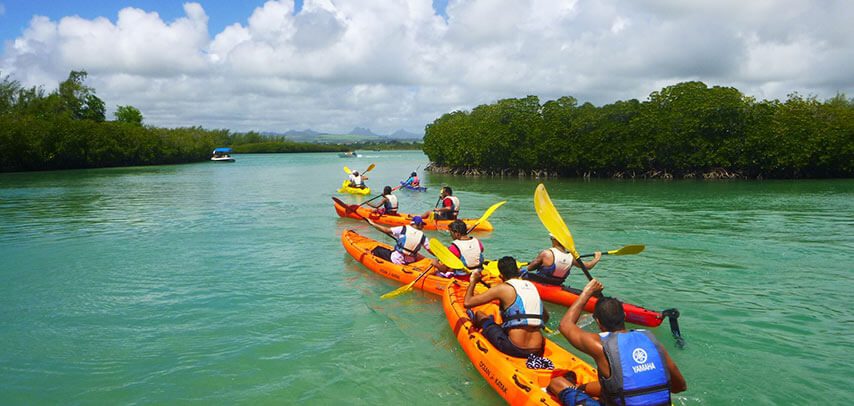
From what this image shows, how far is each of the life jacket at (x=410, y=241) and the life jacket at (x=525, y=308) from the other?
198 inches

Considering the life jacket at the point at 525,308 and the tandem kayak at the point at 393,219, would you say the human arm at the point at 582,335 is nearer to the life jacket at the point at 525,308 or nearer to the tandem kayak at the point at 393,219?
the life jacket at the point at 525,308

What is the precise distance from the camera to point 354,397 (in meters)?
5.98

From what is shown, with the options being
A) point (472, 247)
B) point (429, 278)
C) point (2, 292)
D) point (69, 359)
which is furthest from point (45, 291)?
point (472, 247)

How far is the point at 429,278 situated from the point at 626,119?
38.5 m

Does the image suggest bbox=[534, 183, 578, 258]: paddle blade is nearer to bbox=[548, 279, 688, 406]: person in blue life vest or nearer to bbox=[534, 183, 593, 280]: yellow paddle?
bbox=[534, 183, 593, 280]: yellow paddle

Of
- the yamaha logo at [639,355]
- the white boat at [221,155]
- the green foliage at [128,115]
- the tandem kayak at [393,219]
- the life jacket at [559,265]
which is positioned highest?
the green foliage at [128,115]

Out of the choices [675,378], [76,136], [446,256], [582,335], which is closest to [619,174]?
[446,256]

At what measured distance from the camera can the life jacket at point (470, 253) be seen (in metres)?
8.41

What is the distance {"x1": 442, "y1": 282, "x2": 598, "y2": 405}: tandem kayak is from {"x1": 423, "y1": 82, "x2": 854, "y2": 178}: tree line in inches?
1490

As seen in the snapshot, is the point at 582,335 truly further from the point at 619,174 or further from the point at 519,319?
the point at 619,174

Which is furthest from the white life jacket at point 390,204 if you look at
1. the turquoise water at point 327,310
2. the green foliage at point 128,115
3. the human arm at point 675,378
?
the green foliage at point 128,115

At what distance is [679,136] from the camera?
3800cm

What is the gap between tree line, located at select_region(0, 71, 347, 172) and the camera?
5353 centimetres

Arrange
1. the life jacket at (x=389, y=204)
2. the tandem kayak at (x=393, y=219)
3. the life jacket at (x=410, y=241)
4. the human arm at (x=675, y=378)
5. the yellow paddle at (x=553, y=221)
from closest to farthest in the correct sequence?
the human arm at (x=675, y=378), the yellow paddle at (x=553, y=221), the life jacket at (x=410, y=241), the tandem kayak at (x=393, y=219), the life jacket at (x=389, y=204)
